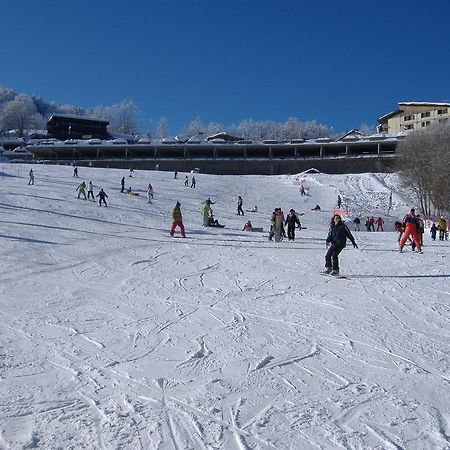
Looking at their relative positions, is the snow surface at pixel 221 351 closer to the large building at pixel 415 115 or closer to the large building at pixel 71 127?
the large building at pixel 415 115

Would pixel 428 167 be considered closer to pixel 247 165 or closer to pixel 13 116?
pixel 247 165

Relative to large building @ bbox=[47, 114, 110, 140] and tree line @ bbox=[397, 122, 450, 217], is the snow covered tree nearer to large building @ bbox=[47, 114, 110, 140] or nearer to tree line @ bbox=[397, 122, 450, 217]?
large building @ bbox=[47, 114, 110, 140]

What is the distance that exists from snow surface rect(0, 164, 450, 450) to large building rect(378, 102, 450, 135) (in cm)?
7509

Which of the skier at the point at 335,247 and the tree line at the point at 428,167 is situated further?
the tree line at the point at 428,167

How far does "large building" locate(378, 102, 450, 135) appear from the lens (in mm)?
78512

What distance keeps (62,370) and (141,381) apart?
2.56 ft

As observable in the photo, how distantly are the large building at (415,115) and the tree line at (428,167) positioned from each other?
22967mm

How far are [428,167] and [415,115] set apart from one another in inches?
1481

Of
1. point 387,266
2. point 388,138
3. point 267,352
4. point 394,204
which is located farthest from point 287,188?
point 267,352

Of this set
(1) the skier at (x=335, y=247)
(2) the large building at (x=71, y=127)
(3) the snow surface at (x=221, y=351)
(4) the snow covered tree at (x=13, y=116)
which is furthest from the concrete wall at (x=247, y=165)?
(4) the snow covered tree at (x=13, y=116)

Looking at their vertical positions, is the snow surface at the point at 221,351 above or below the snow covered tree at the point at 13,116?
below

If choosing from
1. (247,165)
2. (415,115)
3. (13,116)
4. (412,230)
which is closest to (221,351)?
(412,230)

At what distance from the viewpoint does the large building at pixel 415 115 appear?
78.5 m

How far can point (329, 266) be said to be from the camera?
1006 centimetres
